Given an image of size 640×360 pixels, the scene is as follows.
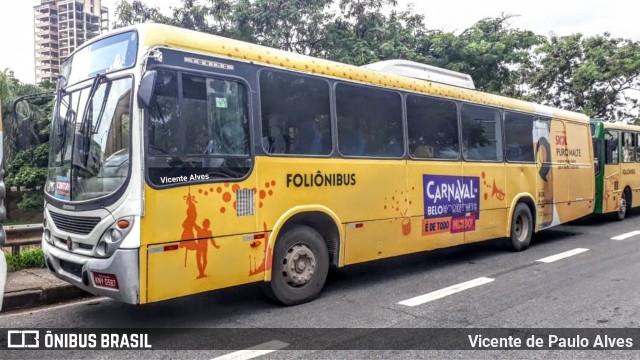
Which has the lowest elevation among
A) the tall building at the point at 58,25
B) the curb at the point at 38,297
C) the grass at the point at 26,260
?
the curb at the point at 38,297

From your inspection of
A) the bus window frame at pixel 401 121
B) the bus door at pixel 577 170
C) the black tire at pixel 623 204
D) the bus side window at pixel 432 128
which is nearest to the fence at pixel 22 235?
the bus window frame at pixel 401 121

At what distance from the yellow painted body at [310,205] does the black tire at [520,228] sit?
240mm

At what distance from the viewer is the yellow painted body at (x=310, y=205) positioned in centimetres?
473

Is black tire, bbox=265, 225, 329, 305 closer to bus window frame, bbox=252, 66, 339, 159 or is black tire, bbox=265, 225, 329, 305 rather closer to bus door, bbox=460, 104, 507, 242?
bus window frame, bbox=252, 66, 339, 159

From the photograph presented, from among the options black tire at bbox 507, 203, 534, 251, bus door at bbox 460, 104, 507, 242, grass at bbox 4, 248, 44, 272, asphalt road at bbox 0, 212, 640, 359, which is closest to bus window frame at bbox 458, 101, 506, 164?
bus door at bbox 460, 104, 507, 242

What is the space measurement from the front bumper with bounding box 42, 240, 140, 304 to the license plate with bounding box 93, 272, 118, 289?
3cm

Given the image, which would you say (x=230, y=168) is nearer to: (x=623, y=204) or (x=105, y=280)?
(x=105, y=280)

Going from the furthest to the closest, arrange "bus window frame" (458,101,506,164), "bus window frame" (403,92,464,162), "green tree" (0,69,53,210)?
"green tree" (0,69,53,210)
"bus window frame" (458,101,506,164)
"bus window frame" (403,92,464,162)

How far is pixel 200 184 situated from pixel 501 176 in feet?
19.8

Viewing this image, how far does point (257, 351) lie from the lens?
14.4 ft

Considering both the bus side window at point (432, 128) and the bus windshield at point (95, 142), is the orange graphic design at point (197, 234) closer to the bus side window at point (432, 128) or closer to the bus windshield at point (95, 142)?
the bus windshield at point (95, 142)

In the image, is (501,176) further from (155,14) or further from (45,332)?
(155,14)

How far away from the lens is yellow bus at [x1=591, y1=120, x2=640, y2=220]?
14.0 m

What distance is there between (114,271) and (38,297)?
2321mm
